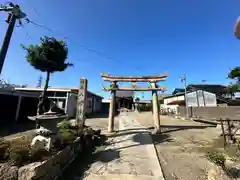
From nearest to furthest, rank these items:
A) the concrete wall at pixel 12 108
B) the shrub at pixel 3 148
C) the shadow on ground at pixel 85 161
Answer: the shrub at pixel 3 148 < the shadow on ground at pixel 85 161 < the concrete wall at pixel 12 108

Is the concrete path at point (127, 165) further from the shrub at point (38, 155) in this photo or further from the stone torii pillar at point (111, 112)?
the stone torii pillar at point (111, 112)

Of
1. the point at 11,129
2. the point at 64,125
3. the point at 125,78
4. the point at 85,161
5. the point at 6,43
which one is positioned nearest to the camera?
the point at 85,161

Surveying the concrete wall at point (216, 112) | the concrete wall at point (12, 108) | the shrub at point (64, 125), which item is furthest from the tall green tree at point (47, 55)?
the concrete wall at point (216, 112)

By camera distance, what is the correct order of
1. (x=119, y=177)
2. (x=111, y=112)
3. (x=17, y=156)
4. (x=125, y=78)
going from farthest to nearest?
(x=125, y=78) → (x=111, y=112) → (x=119, y=177) → (x=17, y=156)

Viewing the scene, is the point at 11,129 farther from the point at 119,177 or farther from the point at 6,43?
the point at 119,177

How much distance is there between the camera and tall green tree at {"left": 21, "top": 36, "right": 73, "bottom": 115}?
1181 centimetres

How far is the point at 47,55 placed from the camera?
1199 centimetres

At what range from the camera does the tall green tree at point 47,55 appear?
11.8 meters

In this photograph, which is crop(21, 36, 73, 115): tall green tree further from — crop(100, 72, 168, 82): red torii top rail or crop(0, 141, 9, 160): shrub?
crop(0, 141, 9, 160): shrub

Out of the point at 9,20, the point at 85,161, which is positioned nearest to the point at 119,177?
the point at 85,161

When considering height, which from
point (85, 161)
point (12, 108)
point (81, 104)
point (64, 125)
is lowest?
point (85, 161)

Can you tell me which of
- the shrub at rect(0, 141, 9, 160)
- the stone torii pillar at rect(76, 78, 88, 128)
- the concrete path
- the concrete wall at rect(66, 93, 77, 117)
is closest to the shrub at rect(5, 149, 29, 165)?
the shrub at rect(0, 141, 9, 160)

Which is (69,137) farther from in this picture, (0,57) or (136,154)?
(0,57)

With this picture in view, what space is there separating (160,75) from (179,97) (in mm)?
23335
